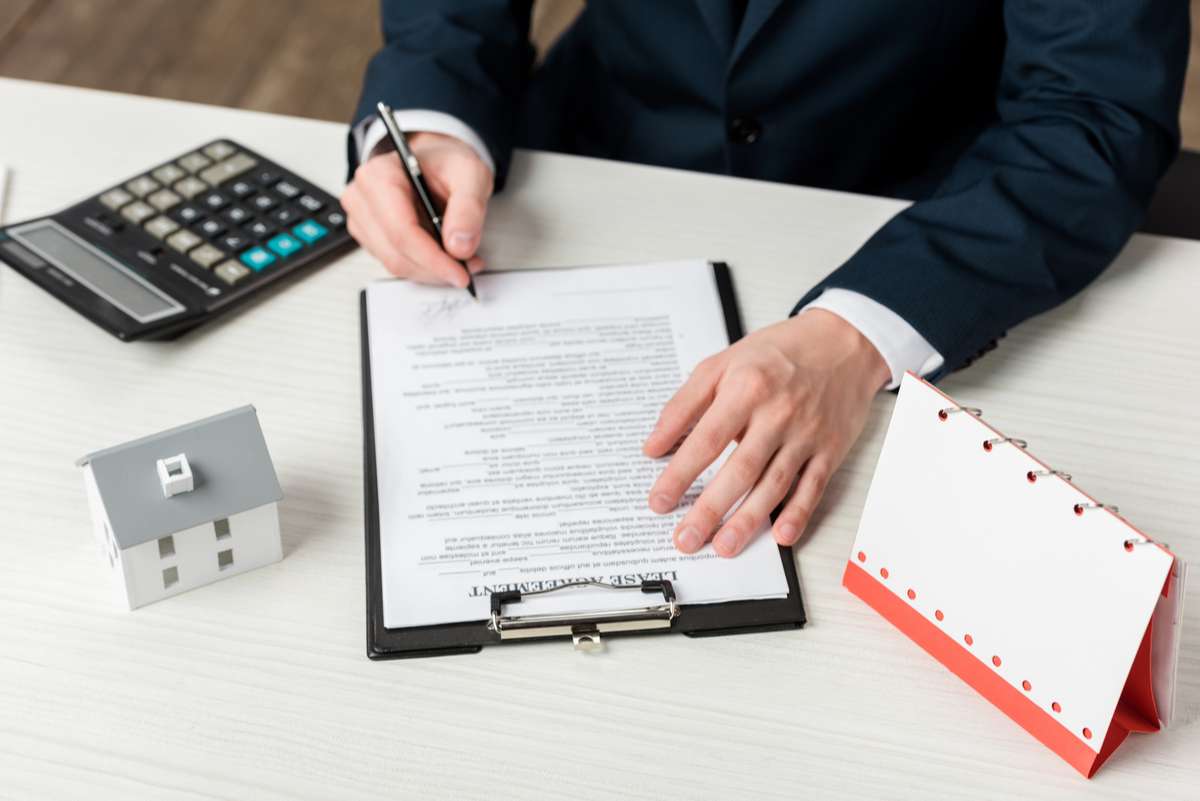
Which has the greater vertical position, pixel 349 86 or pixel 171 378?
pixel 171 378

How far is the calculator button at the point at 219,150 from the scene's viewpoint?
3.52 feet

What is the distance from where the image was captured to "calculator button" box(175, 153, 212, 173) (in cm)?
106

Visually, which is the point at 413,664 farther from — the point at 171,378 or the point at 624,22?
the point at 624,22

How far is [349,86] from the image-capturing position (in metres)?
2.49

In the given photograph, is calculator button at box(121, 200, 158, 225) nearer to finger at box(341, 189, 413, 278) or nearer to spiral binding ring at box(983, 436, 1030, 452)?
finger at box(341, 189, 413, 278)

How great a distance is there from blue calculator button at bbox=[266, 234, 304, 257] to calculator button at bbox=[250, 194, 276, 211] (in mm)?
39

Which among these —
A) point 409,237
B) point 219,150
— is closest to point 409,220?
point 409,237

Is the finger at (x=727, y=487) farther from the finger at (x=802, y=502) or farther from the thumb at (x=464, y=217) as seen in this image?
the thumb at (x=464, y=217)

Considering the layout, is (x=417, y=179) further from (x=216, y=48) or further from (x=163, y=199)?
(x=216, y=48)

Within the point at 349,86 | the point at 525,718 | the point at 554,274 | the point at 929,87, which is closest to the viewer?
the point at 525,718

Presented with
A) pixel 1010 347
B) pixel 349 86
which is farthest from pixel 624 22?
pixel 349 86

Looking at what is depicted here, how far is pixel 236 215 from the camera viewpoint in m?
1.02

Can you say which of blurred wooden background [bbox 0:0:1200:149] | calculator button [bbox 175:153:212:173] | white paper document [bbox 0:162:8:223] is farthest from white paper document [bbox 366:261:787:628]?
blurred wooden background [bbox 0:0:1200:149]

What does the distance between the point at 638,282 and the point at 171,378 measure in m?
0.37
